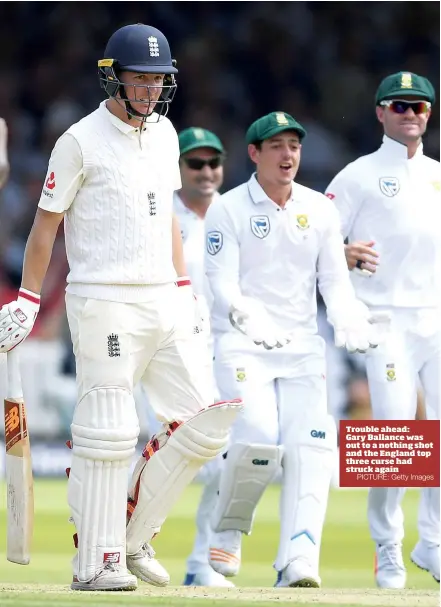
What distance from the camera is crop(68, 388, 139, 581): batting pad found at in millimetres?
4812

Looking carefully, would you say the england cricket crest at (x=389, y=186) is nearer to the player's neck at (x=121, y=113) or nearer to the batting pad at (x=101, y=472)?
the player's neck at (x=121, y=113)

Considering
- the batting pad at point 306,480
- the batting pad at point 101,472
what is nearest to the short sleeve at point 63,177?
the batting pad at point 101,472

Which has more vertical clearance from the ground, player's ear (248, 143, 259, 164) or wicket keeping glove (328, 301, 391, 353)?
player's ear (248, 143, 259, 164)

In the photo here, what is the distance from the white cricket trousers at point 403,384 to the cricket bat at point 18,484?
1.85 meters

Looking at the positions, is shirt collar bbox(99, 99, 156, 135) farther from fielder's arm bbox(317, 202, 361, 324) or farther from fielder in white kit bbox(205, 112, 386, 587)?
fielder's arm bbox(317, 202, 361, 324)

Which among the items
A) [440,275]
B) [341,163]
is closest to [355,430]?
[440,275]

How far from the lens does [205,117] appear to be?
12.7 meters

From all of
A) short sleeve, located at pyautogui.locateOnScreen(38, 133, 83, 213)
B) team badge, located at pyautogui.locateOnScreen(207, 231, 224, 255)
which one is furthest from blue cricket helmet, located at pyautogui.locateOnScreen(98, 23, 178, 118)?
team badge, located at pyautogui.locateOnScreen(207, 231, 224, 255)

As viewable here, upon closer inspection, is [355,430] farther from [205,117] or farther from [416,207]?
[205,117]

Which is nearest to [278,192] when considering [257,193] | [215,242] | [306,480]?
[257,193]

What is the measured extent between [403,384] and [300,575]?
1035 millimetres

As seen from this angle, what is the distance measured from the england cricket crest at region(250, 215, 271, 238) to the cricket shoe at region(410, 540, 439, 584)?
1507 millimetres

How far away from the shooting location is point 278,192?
6.05m

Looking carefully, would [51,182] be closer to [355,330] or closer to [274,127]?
[274,127]
